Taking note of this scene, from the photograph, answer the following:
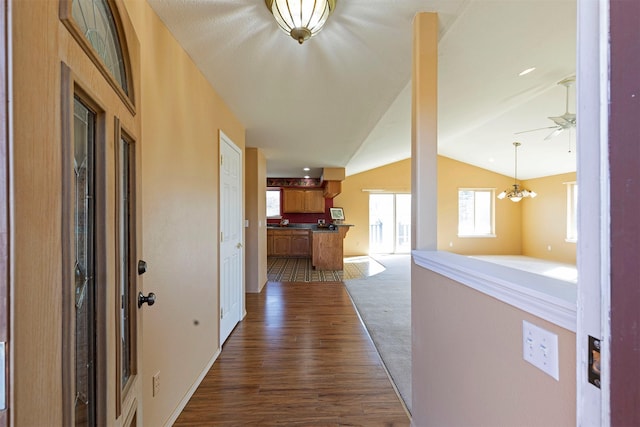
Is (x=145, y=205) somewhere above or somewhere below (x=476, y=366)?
above

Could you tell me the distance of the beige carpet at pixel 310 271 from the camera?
17.6 ft

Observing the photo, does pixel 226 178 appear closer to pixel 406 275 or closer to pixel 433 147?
pixel 433 147

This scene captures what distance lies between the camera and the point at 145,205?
4.35 ft

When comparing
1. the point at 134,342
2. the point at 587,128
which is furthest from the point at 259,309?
the point at 587,128

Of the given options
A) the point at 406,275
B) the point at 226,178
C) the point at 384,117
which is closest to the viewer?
the point at 226,178

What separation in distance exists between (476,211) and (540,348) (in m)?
9.53

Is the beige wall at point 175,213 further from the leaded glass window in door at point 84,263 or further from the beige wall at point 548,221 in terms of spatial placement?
the beige wall at point 548,221

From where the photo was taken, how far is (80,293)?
0.67 meters

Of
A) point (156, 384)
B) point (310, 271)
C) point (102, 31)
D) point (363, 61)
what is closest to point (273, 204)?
point (310, 271)

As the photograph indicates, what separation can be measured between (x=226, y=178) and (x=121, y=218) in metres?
1.98

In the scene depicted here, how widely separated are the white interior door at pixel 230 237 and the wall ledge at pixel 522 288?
2132 millimetres

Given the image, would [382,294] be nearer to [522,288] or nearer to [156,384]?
[156,384]

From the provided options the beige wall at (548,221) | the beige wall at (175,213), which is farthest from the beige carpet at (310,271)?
the beige wall at (548,221)

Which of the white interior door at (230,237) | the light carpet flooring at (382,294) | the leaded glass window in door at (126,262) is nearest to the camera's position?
the leaded glass window in door at (126,262)
